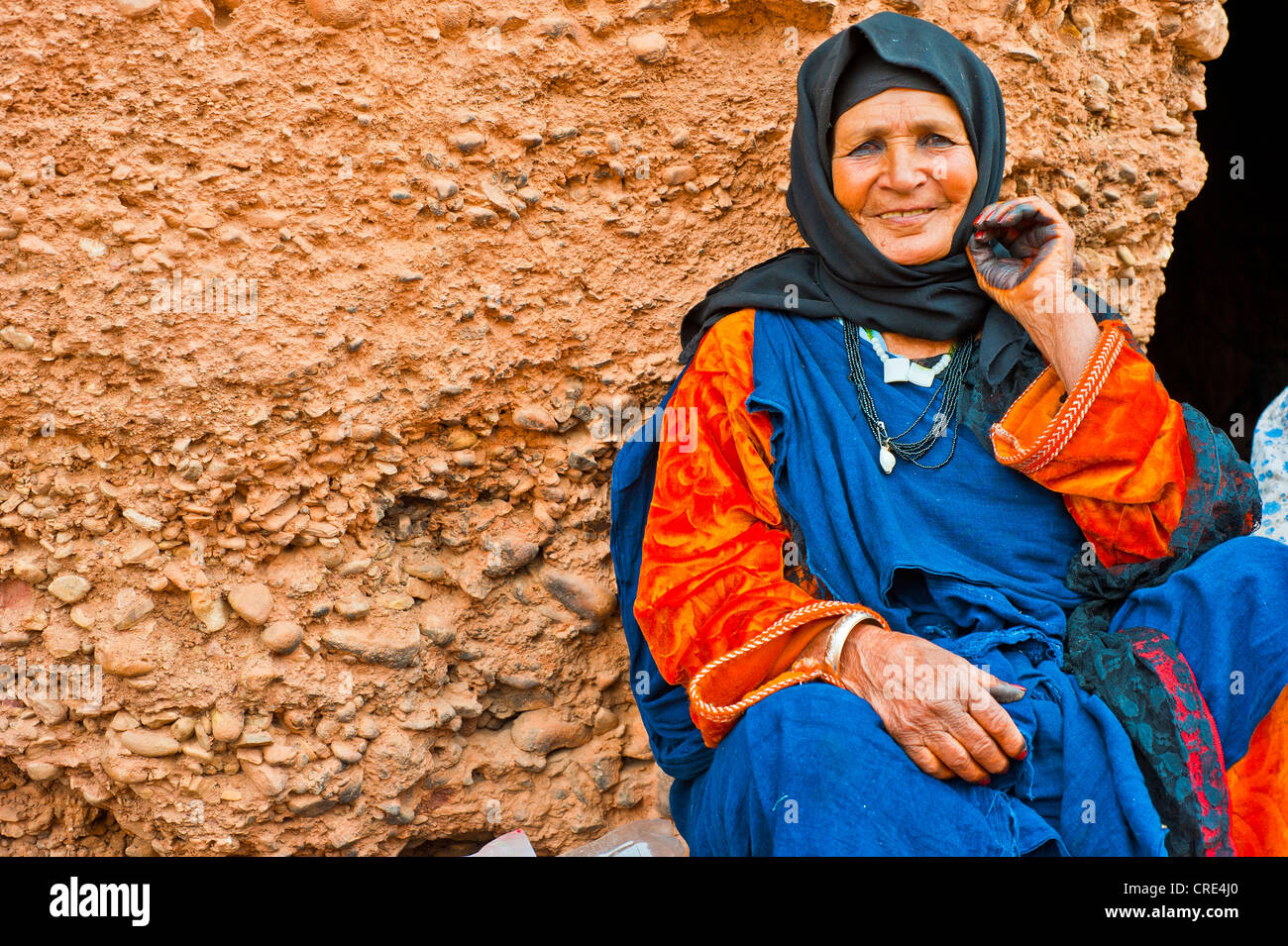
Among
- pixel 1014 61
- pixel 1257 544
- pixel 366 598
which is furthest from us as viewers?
pixel 1014 61

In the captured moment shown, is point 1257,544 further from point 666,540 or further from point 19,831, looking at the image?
point 19,831

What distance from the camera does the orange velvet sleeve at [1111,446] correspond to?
1870 mm

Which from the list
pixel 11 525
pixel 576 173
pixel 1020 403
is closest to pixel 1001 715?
pixel 1020 403

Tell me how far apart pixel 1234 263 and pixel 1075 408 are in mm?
2812

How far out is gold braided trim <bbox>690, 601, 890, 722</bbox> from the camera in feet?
5.79

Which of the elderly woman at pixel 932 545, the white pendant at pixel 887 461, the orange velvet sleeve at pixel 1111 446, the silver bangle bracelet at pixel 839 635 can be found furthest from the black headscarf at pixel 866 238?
the silver bangle bracelet at pixel 839 635

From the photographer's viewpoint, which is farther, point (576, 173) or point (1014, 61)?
point (1014, 61)

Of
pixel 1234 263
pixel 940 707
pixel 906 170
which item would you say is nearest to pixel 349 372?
pixel 906 170

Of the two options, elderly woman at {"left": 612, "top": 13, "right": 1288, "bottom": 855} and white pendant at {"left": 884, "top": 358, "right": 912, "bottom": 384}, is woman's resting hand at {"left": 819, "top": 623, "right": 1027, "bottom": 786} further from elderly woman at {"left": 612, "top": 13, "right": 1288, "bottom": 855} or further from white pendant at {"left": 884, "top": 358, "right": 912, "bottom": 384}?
white pendant at {"left": 884, "top": 358, "right": 912, "bottom": 384}

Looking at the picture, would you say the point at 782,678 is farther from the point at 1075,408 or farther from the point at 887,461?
the point at 1075,408

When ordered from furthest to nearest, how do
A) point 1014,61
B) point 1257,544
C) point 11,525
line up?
point 1014,61, point 11,525, point 1257,544

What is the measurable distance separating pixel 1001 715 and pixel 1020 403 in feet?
1.92

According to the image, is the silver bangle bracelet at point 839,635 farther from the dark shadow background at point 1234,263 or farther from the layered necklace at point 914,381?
the dark shadow background at point 1234,263

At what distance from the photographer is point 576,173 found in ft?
7.64
